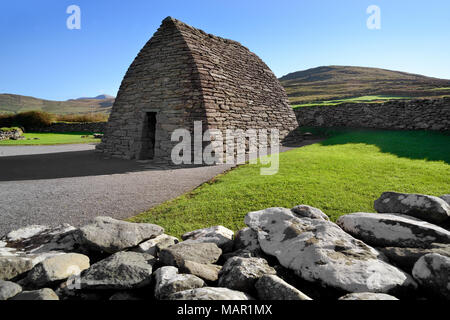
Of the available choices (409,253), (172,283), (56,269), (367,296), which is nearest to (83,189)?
(56,269)

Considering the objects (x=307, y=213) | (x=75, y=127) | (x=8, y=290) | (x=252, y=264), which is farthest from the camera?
(x=75, y=127)

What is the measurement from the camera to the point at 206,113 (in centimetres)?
1026

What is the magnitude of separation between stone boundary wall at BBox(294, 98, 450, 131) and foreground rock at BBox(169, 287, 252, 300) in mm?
18935

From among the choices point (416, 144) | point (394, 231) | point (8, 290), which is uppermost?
point (416, 144)

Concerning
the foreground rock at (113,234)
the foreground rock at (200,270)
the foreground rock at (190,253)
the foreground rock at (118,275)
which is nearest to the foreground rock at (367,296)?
the foreground rock at (200,270)

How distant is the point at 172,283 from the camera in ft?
7.04

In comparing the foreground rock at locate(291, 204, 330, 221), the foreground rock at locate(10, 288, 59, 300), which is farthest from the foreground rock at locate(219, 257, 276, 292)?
the foreground rock at locate(10, 288, 59, 300)

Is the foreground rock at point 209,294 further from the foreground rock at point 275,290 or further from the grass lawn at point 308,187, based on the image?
the grass lawn at point 308,187

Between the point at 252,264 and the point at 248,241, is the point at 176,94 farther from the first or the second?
the point at 252,264

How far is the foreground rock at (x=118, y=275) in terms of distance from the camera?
2.24 metres

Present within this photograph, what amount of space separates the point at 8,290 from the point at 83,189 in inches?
201

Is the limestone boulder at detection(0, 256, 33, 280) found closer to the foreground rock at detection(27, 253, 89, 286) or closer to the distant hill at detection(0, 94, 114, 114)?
the foreground rock at detection(27, 253, 89, 286)

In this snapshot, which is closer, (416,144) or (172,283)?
(172,283)

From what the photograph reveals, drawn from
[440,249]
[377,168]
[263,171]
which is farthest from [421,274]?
[377,168]
